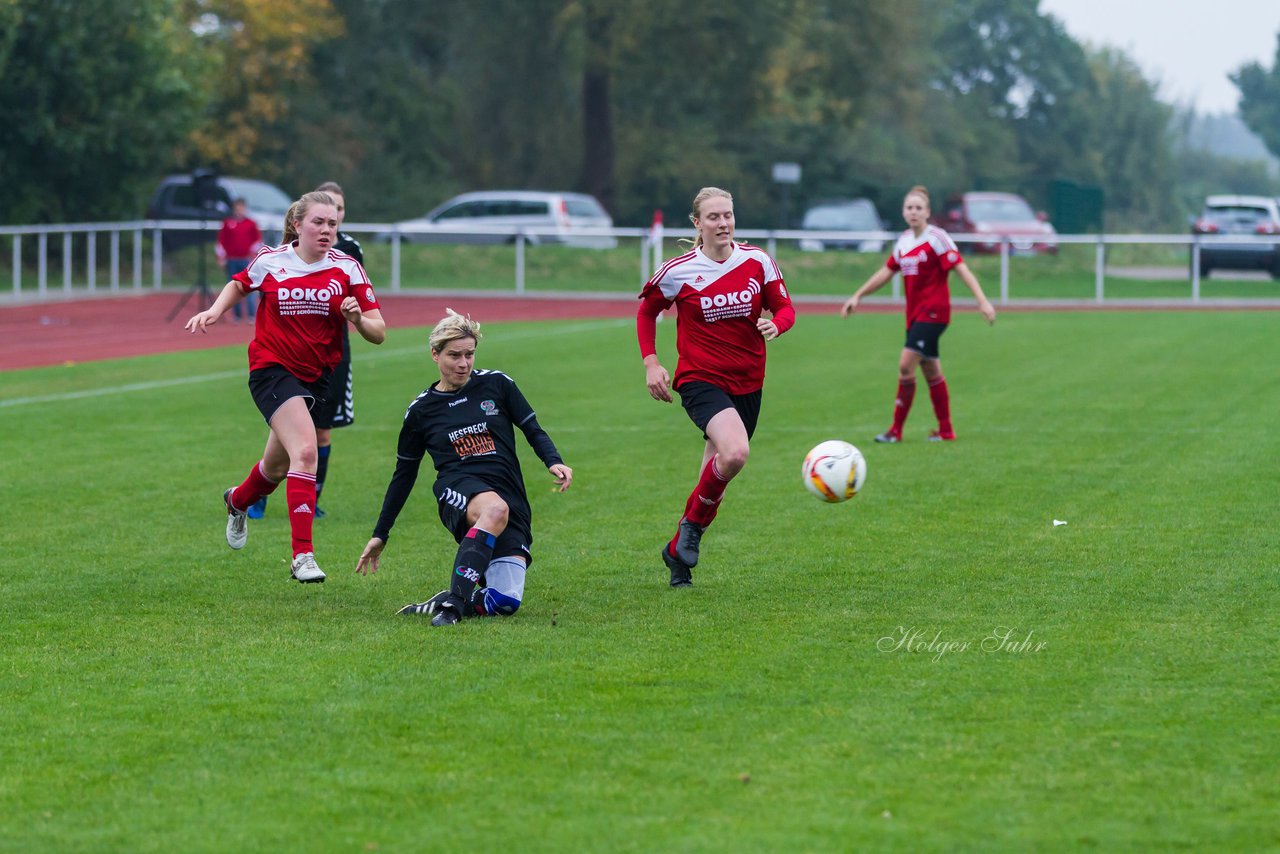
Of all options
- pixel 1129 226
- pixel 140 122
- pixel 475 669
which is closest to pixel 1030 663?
pixel 475 669

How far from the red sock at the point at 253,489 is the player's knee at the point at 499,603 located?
66.7 inches

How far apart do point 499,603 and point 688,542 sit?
116cm

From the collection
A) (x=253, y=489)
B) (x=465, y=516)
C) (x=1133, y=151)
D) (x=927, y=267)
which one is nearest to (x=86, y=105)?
(x=927, y=267)

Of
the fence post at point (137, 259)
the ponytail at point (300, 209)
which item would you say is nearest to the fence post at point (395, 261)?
the fence post at point (137, 259)

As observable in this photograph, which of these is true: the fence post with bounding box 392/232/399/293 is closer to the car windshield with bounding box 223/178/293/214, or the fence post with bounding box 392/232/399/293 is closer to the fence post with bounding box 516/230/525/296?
the fence post with bounding box 516/230/525/296

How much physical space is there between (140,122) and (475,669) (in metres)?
30.6

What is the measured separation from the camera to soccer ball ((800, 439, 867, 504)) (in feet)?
28.6

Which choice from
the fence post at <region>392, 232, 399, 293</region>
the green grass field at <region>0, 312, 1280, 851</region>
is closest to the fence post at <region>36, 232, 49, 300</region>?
the fence post at <region>392, 232, 399, 293</region>

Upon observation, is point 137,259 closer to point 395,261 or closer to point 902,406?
point 395,261

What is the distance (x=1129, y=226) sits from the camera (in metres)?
71.2

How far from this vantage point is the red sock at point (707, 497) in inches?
328

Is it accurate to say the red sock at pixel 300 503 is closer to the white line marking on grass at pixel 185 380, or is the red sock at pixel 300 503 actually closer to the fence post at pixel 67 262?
the white line marking on grass at pixel 185 380

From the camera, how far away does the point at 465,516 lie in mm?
7598

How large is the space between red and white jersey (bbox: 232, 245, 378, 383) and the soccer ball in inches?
90.5
